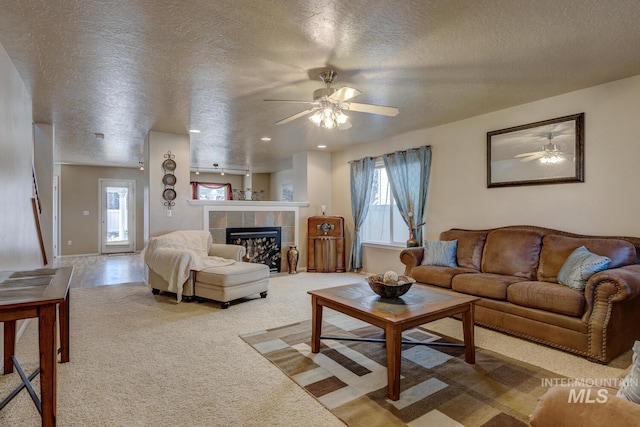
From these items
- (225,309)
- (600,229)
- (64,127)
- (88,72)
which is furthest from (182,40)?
(600,229)

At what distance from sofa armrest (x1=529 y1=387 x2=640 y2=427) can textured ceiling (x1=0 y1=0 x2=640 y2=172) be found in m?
2.10

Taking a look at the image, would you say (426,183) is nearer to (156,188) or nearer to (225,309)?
(225,309)

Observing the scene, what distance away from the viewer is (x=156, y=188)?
16.9 ft

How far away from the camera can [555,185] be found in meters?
3.75

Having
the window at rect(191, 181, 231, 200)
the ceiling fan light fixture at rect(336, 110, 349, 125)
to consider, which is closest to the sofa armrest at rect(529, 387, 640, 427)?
the ceiling fan light fixture at rect(336, 110, 349, 125)

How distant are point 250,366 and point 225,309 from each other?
157cm

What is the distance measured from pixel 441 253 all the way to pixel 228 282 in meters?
2.61

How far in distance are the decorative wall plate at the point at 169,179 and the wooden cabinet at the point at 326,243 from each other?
2458 millimetres

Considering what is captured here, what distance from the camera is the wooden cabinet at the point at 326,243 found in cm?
641

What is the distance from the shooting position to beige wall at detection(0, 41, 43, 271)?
2588mm

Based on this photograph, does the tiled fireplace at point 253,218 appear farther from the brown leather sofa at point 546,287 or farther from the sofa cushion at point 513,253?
the sofa cushion at point 513,253

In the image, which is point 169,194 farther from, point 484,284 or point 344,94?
point 484,284

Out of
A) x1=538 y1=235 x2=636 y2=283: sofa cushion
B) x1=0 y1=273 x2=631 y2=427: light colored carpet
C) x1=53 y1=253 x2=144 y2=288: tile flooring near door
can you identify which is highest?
x1=538 y1=235 x2=636 y2=283: sofa cushion

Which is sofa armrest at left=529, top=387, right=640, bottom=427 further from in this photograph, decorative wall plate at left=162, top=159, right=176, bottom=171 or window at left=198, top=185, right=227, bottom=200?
window at left=198, top=185, right=227, bottom=200
